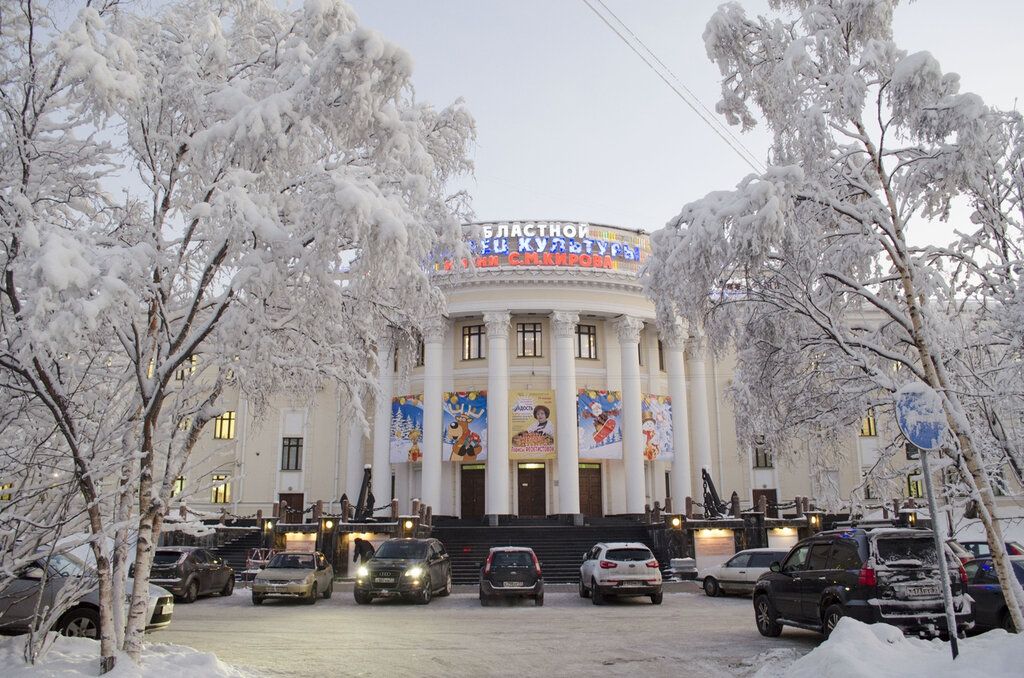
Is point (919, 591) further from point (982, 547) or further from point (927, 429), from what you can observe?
point (982, 547)

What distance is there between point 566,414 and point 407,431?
7.73 m

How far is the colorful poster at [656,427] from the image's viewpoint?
37562 mm

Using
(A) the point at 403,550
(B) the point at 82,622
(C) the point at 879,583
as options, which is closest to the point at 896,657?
(C) the point at 879,583

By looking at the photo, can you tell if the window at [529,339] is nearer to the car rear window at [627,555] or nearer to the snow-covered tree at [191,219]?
the car rear window at [627,555]

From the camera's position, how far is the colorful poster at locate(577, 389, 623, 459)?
A: 3650 centimetres

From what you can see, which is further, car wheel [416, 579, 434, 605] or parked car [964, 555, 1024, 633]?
car wheel [416, 579, 434, 605]

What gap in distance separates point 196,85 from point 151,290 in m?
2.24

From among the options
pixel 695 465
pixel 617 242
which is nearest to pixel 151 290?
pixel 617 242

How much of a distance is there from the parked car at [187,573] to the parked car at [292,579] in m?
1.80

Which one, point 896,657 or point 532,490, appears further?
point 532,490

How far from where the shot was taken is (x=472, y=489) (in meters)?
38.4

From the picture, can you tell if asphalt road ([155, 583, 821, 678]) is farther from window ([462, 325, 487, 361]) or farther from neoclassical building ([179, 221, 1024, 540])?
window ([462, 325, 487, 361])

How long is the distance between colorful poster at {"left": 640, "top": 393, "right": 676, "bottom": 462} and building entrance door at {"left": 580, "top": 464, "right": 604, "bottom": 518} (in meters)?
2.72

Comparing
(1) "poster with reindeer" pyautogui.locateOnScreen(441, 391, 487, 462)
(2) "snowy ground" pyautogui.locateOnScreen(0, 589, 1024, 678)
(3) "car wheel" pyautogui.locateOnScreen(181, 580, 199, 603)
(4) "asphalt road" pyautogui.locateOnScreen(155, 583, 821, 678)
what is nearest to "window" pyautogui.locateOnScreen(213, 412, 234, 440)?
(1) "poster with reindeer" pyautogui.locateOnScreen(441, 391, 487, 462)
